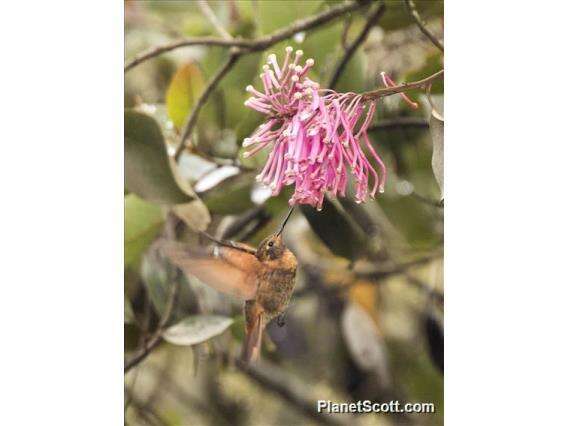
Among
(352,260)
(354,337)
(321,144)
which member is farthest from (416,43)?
(354,337)

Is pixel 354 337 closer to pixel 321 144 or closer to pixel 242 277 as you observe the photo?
pixel 242 277

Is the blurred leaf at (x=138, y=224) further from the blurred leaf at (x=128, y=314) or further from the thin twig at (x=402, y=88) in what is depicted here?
the thin twig at (x=402, y=88)

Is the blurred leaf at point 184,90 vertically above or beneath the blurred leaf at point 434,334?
above

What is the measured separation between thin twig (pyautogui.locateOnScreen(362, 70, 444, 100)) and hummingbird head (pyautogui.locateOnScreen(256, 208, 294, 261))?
19 centimetres

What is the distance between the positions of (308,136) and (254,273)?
8.4 inches

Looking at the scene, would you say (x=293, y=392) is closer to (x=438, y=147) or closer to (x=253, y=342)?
(x=253, y=342)

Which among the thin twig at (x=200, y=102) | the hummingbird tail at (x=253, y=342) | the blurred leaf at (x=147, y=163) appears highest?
the thin twig at (x=200, y=102)

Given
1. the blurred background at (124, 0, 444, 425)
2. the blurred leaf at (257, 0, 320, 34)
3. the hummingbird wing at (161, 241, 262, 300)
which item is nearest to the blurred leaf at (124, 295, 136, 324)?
the blurred background at (124, 0, 444, 425)

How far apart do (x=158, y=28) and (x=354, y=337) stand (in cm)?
52

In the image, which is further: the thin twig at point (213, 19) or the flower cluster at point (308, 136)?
the thin twig at point (213, 19)

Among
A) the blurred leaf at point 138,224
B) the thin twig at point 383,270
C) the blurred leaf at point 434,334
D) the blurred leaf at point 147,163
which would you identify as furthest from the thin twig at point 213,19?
the blurred leaf at point 434,334

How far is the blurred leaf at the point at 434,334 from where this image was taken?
1.17 metres

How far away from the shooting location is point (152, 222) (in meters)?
1.20

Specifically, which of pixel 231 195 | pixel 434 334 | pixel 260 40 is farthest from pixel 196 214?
pixel 434 334
